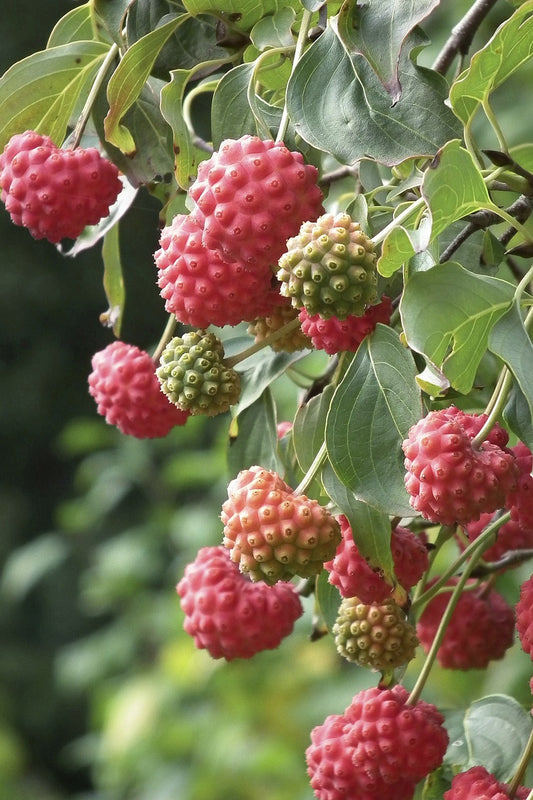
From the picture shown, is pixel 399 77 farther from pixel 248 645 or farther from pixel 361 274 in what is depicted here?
pixel 248 645

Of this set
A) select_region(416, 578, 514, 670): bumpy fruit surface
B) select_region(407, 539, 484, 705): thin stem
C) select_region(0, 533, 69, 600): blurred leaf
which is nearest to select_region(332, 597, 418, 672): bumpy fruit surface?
select_region(407, 539, 484, 705): thin stem

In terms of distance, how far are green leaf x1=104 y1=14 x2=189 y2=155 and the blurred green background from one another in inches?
8.0

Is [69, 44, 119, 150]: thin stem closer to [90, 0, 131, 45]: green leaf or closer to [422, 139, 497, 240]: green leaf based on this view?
[90, 0, 131, 45]: green leaf

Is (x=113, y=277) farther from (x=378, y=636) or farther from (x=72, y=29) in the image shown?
(x=378, y=636)

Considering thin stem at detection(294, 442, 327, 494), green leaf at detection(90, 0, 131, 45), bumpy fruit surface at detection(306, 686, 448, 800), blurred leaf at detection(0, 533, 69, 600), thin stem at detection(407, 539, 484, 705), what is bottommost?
blurred leaf at detection(0, 533, 69, 600)

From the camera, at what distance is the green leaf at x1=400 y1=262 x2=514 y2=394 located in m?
0.49

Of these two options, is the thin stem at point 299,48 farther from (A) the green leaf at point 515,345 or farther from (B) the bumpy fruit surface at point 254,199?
(A) the green leaf at point 515,345

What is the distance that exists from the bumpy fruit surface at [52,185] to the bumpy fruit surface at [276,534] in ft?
0.62

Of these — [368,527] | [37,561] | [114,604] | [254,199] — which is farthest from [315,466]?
[37,561]

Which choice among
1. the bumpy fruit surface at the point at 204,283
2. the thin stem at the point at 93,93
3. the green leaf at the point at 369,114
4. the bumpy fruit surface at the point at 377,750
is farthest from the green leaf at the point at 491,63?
the bumpy fruit surface at the point at 377,750

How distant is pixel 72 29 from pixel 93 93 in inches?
3.2

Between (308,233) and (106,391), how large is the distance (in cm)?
24

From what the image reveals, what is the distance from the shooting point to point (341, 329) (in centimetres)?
55

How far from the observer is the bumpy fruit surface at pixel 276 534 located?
53 centimetres
